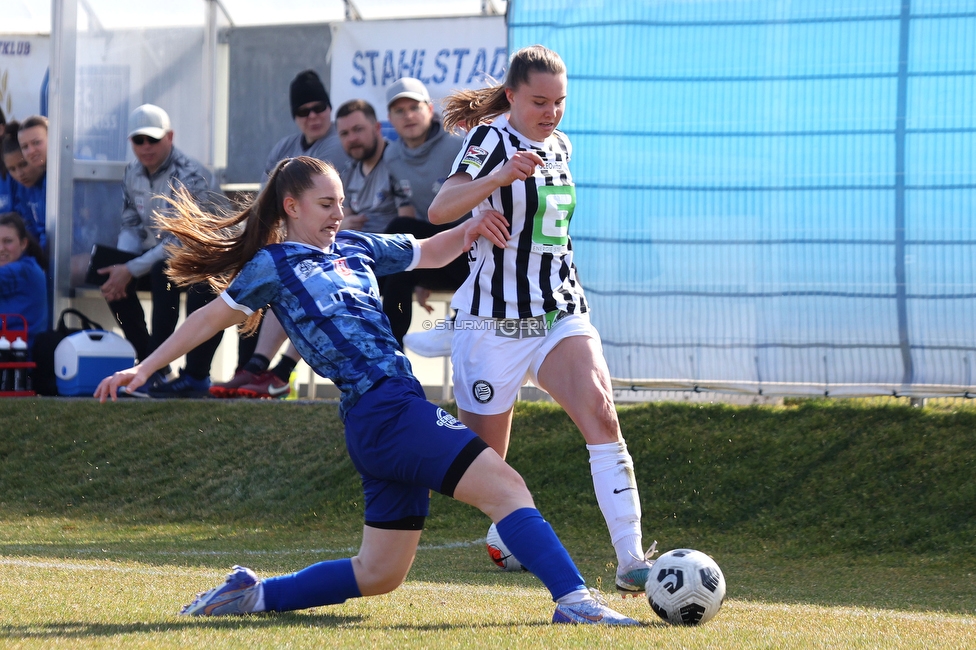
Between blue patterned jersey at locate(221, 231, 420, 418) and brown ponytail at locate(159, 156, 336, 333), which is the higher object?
brown ponytail at locate(159, 156, 336, 333)

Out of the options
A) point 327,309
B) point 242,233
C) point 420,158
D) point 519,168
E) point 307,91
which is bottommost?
point 327,309

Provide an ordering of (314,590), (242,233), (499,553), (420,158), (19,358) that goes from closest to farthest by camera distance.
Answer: (314,590) < (242,233) < (499,553) < (420,158) < (19,358)

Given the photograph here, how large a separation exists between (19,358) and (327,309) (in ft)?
24.6

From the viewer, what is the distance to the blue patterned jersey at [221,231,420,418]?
3.96m

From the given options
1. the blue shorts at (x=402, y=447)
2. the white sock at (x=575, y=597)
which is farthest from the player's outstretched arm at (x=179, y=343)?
the white sock at (x=575, y=597)

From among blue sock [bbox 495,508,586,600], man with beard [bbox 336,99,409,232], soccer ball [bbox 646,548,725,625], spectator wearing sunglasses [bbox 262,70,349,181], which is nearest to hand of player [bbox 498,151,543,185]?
blue sock [bbox 495,508,586,600]

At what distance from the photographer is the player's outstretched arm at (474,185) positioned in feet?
15.2

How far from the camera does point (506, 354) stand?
484cm

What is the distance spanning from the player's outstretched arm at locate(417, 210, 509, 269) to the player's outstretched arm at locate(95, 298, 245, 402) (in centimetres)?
85

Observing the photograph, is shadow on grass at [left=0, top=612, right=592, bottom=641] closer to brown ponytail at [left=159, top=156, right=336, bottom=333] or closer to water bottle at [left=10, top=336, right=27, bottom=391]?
brown ponytail at [left=159, top=156, right=336, bottom=333]

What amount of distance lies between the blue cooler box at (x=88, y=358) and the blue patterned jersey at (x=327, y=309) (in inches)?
261

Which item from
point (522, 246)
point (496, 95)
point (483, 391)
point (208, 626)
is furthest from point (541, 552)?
point (496, 95)

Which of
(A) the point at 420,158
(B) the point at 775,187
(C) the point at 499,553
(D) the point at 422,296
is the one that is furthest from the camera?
(A) the point at 420,158

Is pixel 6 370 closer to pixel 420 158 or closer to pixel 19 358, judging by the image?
pixel 19 358
